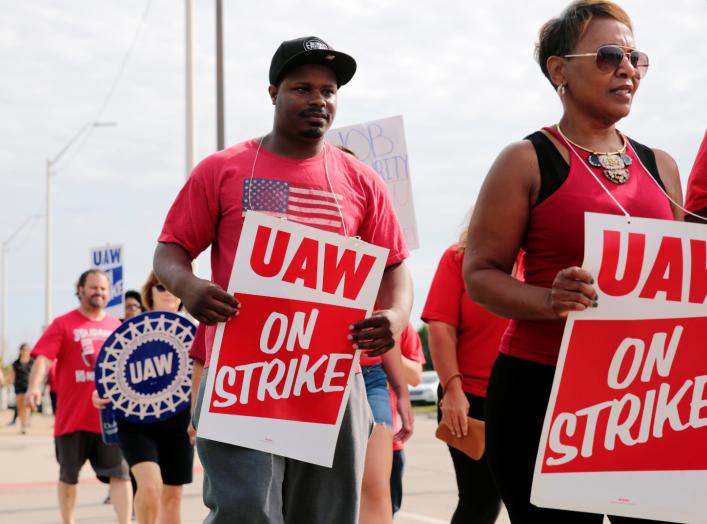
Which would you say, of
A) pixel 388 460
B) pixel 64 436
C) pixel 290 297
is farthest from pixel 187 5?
pixel 290 297

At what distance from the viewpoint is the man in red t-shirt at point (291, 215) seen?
3449 mm

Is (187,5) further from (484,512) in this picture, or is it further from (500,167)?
(500,167)

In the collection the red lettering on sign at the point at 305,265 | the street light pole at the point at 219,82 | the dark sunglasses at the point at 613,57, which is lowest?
the red lettering on sign at the point at 305,265

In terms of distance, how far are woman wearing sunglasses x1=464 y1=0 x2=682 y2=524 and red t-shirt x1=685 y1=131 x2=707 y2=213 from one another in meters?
0.51

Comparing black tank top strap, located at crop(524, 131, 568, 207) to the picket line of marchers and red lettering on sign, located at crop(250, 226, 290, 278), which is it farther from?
red lettering on sign, located at crop(250, 226, 290, 278)

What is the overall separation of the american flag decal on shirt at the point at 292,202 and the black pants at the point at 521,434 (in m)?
0.79

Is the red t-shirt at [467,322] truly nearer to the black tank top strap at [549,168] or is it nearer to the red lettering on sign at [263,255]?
the red lettering on sign at [263,255]

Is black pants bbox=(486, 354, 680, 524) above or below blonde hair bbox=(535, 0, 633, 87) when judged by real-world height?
below

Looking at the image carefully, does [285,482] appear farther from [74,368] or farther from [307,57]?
[74,368]

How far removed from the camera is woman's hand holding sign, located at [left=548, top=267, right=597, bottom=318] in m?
2.78

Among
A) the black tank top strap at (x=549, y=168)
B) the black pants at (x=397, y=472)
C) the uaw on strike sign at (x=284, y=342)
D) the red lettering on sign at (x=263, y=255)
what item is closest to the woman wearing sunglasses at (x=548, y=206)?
the black tank top strap at (x=549, y=168)

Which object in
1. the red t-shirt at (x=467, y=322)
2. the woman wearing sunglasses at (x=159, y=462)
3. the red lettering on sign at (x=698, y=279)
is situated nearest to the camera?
the red lettering on sign at (x=698, y=279)

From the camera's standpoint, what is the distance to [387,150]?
309 inches

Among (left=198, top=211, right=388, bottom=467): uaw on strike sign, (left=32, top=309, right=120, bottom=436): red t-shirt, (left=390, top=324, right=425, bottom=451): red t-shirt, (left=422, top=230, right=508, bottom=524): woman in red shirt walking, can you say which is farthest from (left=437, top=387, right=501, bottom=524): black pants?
(left=32, top=309, right=120, bottom=436): red t-shirt
